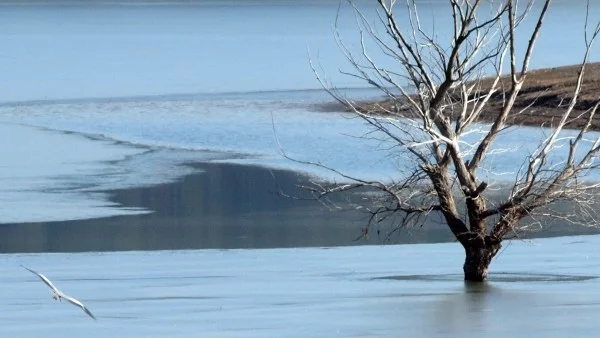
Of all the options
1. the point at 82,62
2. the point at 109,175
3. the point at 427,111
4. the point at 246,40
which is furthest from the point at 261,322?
the point at 246,40

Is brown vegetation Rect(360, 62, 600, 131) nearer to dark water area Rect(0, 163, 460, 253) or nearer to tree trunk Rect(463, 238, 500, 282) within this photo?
dark water area Rect(0, 163, 460, 253)

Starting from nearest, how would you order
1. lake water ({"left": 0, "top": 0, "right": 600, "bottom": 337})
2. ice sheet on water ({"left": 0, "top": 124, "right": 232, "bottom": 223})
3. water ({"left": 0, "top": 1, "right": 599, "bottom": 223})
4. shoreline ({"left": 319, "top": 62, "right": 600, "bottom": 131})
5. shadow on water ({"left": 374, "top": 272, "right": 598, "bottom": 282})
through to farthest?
1. lake water ({"left": 0, "top": 0, "right": 600, "bottom": 337})
2. shadow on water ({"left": 374, "top": 272, "right": 598, "bottom": 282})
3. ice sheet on water ({"left": 0, "top": 124, "right": 232, "bottom": 223})
4. water ({"left": 0, "top": 1, "right": 599, "bottom": 223})
5. shoreline ({"left": 319, "top": 62, "right": 600, "bottom": 131})

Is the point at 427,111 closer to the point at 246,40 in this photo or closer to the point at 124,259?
the point at 124,259

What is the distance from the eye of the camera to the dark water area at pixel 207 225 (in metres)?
12.7

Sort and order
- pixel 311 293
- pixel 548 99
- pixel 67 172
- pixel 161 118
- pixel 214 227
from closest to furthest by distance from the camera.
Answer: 1. pixel 311 293
2. pixel 214 227
3. pixel 67 172
4. pixel 548 99
5. pixel 161 118

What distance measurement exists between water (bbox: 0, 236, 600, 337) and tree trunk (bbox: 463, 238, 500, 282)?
0.14 metres

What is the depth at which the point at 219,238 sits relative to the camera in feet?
42.7

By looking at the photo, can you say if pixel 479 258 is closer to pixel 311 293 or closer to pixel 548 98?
pixel 311 293

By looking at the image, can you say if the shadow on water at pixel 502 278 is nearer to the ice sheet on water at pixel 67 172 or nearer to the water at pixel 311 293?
the water at pixel 311 293

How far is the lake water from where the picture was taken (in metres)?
8.21

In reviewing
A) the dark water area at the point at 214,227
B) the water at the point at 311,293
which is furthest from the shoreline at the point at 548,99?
the water at the point at 311,293

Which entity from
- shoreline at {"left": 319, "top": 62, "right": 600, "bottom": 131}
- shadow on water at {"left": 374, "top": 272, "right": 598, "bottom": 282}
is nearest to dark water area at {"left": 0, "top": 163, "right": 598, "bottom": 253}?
shadow on water at {"left": 374, "top": 272, "right": 598, "bottom": 282}

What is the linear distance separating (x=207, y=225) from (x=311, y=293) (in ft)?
15.0

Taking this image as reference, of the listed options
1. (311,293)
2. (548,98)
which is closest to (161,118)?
(548,98)
